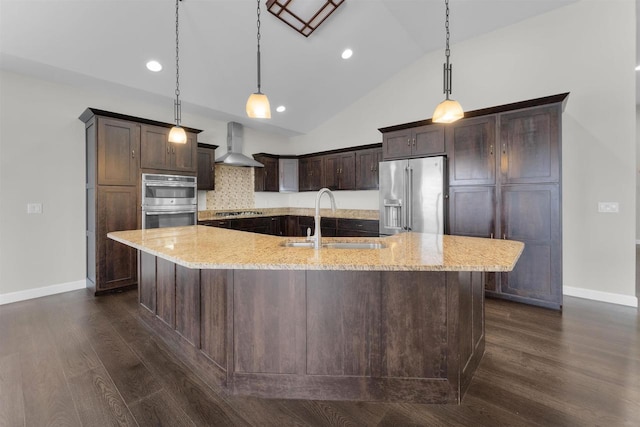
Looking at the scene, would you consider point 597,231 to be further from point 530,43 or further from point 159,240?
point 159,240

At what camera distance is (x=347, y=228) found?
554 cm

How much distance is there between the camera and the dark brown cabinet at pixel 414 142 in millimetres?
4055

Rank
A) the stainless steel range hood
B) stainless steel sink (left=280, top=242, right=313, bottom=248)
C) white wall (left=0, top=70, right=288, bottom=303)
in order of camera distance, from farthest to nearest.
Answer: the stainless steel range hood < white wall (left=0, top=70, right=288, bottom=303) < stainless steel sink (left=280, top=242, right=313, bottom=248)

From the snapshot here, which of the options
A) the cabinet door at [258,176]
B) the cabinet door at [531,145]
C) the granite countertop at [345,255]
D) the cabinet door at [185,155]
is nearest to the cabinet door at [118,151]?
the cabinet door at [185,155]

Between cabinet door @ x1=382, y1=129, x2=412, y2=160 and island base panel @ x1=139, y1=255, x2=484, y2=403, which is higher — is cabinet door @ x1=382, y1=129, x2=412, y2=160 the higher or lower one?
the higher one

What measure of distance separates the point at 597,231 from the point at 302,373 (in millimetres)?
3940

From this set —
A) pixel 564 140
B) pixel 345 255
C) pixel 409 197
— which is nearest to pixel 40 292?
pixel 345 255

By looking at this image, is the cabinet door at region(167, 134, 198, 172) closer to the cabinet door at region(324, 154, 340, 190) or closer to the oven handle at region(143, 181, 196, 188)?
the oven handle at region(143, 181, 196, 188)

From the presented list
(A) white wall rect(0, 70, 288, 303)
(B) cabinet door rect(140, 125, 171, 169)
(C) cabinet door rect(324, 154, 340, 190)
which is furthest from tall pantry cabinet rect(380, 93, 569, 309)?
(A) white wall rect(0, 70, 288, 303)

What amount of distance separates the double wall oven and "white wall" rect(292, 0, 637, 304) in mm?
4697

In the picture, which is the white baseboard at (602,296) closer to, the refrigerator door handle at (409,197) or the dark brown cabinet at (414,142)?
the refrigerator door handle at (409,197)

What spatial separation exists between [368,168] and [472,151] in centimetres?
193

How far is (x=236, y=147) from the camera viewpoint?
577 centimetres

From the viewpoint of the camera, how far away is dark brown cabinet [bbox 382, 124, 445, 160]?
4.05 metres
